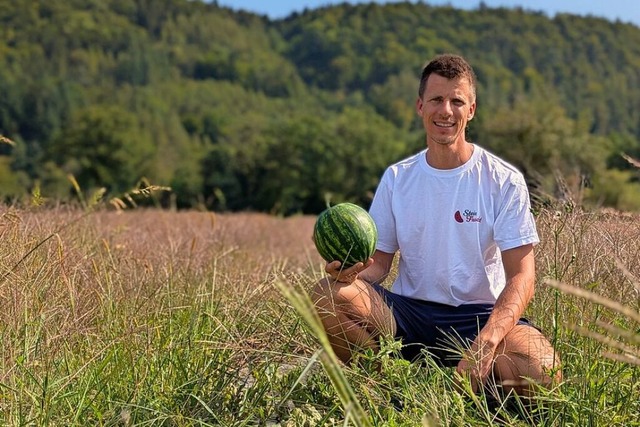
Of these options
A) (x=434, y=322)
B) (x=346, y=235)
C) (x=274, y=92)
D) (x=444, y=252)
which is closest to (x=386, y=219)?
(x=444, y=252)

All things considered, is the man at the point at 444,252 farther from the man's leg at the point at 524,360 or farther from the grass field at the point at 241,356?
the grass field at the point at 241,356

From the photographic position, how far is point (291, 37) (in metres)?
178

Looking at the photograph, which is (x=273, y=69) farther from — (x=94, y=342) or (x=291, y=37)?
(x=94, y=342)

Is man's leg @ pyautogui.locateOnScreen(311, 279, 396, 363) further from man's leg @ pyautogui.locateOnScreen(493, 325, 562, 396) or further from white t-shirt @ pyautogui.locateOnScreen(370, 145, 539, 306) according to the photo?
man's leg @ pyautogui.locateOnScreen(493, 325, 562, 396)

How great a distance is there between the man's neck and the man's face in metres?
0.03

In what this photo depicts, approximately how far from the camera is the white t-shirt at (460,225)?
12.8ft

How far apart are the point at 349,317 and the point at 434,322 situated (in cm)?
46

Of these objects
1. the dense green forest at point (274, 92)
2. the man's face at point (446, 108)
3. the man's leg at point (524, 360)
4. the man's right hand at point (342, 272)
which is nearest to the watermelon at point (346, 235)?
the man's right hand at point (342, 272)

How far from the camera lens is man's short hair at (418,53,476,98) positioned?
402 centimetres

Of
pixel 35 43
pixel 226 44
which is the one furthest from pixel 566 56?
pixel 35 43

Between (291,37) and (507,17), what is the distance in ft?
156

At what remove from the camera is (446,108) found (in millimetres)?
4000

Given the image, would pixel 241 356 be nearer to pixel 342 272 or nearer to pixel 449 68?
pixel 342 272

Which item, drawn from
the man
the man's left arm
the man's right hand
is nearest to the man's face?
the man
